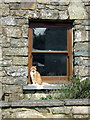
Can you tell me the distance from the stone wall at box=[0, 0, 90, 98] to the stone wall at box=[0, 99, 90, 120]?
4.55ft

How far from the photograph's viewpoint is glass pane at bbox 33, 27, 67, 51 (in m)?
5.06

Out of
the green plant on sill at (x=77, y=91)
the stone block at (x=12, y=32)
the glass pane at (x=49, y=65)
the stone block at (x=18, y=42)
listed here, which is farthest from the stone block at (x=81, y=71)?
the stone block at (x=12, y=32)

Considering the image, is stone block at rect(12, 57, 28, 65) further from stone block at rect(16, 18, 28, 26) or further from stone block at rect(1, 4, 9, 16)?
stone block at rect(1, 4, 9, 16)

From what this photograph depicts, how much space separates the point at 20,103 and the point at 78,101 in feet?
2.78

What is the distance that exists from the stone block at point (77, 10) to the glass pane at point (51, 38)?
364 mm

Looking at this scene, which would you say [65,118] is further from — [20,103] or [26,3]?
[26,3]

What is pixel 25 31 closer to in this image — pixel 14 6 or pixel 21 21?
pixel 21 21

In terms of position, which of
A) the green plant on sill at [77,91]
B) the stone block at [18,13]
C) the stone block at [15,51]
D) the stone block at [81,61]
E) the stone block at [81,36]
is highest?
the stone block at [18,13]

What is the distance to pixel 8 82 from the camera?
15.6ft

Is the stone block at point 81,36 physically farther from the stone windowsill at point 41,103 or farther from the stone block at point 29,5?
the stone windowsill at point 41,103

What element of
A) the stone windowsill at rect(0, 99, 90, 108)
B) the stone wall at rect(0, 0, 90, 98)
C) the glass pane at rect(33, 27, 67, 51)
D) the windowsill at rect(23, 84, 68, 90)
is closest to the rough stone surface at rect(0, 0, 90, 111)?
the stone wall at rect(0, 0, 90, 98)

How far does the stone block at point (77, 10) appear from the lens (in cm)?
493

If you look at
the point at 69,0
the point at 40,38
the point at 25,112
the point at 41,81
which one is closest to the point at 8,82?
the point at 41,81

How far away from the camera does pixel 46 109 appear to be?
3443 millimetres
